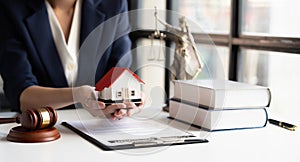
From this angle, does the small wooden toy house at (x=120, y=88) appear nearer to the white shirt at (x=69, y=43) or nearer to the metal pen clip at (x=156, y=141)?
the metal pen clip at (x=156, y=141)

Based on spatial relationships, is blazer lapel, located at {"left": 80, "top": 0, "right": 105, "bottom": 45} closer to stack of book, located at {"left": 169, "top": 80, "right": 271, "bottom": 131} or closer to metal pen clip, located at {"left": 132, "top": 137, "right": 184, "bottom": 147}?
stack of book, located at {"left": 169, "top": 80, "right": 271, "bottom": 131}

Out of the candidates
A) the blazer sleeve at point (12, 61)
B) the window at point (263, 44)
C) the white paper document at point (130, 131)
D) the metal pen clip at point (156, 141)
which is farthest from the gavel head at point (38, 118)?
the window at point (263, 44)

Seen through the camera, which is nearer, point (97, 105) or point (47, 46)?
point (97, 105)

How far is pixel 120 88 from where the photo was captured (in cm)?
126

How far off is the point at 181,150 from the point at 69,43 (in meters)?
0.81

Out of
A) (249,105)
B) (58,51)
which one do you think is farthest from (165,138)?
(58,51)

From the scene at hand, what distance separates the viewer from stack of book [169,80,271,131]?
130 centimetres

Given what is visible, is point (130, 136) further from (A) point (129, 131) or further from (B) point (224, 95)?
(B) point (224, 95)

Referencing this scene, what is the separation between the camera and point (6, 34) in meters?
1.68

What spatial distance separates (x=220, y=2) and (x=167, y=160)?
1480 mm

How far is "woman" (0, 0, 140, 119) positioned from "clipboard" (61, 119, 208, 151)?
0.62 ft

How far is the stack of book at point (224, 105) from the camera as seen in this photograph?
130 cm

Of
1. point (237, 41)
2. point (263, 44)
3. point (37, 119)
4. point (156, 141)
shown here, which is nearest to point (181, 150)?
point (156, 141)

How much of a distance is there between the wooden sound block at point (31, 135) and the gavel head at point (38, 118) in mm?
12
